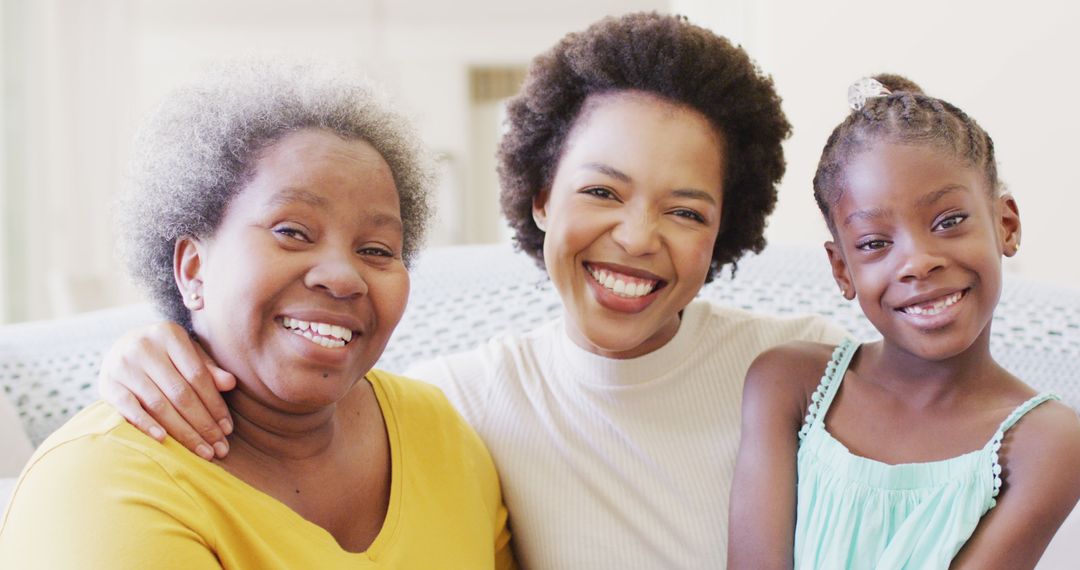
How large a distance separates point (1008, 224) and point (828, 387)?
335 mm

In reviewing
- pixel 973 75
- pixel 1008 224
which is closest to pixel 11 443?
pixel 1008 224

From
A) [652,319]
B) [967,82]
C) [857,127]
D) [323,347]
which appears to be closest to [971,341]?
[857,127]

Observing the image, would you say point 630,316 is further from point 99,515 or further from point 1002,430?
point 99,515

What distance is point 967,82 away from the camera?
10.0 feet

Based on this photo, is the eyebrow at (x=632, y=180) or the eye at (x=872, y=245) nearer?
the eye at (x=872, y=245)

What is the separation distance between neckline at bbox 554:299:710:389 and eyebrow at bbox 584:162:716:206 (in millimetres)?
278

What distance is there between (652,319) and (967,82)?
1998 mm

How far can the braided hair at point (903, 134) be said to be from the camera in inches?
52.7

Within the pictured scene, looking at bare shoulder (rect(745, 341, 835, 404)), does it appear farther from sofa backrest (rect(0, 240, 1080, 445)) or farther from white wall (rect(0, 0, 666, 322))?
white wall (rect(0, 0, 666, 322))

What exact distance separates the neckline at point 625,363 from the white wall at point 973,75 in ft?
5.42

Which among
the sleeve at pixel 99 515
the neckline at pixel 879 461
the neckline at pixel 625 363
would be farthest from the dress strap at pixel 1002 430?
the sleeve at pixel 99 515

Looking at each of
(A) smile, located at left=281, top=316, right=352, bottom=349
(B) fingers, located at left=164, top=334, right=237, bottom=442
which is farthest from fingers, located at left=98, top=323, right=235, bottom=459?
(A) smile, located at left=281, top=316, right=352, bottom=349

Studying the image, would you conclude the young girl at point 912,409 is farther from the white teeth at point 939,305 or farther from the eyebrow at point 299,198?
the eyebrow at point 299,198

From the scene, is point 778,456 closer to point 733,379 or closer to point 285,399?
point 733,379
